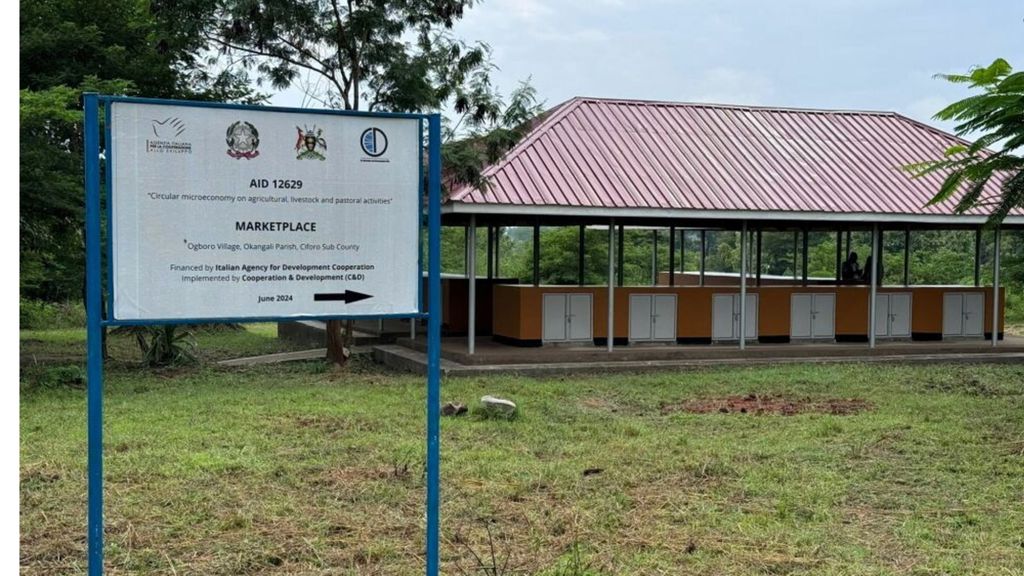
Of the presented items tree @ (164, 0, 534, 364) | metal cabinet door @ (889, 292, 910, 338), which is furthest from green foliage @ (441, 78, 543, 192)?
metal cabinet door @ (889, 292, 910, 338)

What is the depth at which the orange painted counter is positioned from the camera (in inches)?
604

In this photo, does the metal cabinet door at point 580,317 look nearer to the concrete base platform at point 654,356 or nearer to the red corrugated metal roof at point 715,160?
the concrete base platform at point 654,356

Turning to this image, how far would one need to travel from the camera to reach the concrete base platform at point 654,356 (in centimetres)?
1405

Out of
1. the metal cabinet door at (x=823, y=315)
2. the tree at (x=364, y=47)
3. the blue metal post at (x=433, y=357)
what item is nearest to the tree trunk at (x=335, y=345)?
the tree at (x=364, y=47)

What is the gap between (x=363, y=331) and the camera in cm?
1862

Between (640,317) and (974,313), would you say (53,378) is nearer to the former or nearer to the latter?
(640,317)

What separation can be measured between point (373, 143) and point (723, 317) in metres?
12.7

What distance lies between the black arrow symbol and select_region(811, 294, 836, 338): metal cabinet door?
13855mm

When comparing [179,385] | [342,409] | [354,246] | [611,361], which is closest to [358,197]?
[354,246]

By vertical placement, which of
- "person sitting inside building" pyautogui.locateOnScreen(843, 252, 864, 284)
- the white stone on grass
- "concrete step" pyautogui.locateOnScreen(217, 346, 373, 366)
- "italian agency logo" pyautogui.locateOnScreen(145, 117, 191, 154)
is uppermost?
"italian agency logo" pyautogui.locateOnScreen(145, 117, 191, 154)

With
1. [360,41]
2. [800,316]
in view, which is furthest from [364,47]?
[800,316]

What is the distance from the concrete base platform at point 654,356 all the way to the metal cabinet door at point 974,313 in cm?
38

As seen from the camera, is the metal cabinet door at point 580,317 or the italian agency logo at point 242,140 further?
the metal cabinet door at point 580,317

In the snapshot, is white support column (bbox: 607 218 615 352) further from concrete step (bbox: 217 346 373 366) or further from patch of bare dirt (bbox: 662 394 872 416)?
concrete step (bbox: 217 346 373 366)
